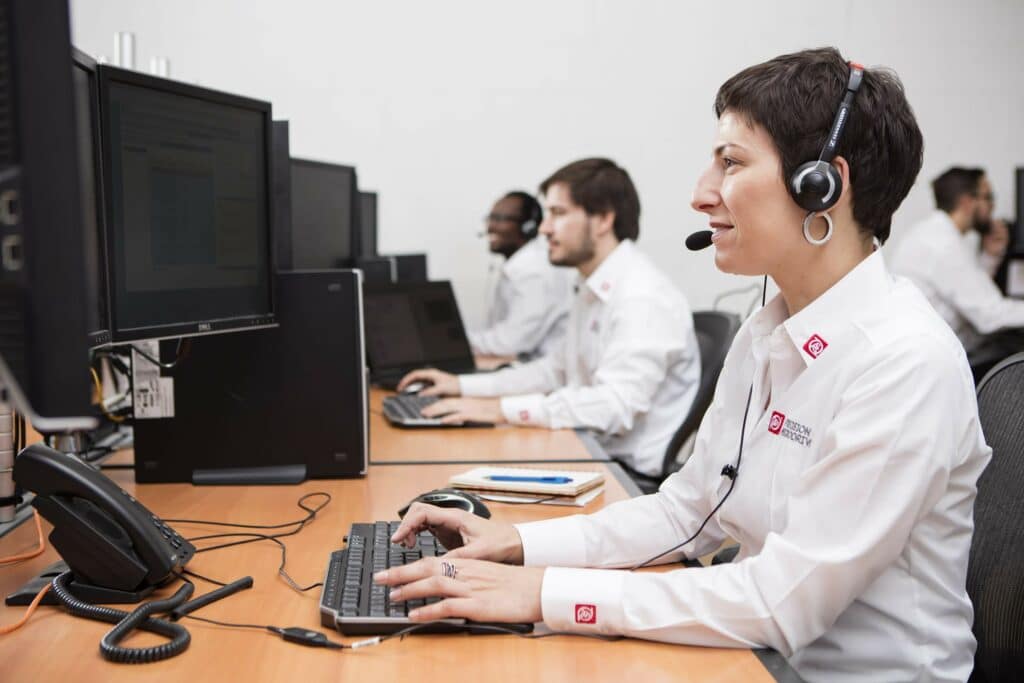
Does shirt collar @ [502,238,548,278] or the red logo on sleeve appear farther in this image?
shirt collar @ [502,238,548,278]

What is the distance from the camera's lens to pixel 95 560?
0.99 meters

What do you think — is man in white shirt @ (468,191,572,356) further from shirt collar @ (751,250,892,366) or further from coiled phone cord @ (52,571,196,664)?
coiled phone cord @ (52,571,196,664)

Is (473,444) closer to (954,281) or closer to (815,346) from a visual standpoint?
(815,346)

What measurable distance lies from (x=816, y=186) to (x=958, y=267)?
3.65m

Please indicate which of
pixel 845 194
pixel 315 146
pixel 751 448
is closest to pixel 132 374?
pixel 751 448

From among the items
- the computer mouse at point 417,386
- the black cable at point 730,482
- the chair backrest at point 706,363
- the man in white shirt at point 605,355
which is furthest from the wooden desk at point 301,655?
the computer mouse at point 417,386

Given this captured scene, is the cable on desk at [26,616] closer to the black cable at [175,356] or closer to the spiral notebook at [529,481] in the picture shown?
the black cable at [175,356]

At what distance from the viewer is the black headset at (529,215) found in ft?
13.6

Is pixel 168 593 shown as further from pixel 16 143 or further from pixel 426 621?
pixel 16 143

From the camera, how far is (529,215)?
164 inches

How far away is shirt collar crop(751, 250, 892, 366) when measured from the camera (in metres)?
1.09

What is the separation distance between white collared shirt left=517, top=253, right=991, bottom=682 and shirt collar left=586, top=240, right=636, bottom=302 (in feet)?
4.66

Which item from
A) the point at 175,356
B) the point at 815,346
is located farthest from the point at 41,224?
the point at 175,356

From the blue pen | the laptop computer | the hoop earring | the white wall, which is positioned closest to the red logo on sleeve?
the hoop earring
